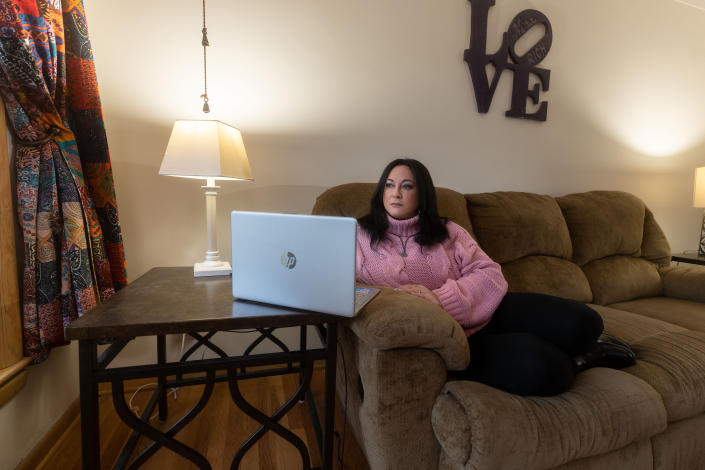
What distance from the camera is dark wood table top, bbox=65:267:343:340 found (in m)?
0.70

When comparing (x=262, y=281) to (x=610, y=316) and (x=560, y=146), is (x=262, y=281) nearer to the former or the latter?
(x=610, y=316)

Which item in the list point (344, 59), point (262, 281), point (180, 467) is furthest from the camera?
point (344, 59)

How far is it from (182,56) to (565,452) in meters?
1.85

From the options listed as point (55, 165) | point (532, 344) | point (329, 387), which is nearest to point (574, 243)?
point (532, 344)

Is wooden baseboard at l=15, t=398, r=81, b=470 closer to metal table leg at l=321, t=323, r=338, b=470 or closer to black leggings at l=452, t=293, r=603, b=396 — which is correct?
metal table leg at l=321, t=323, r=338, b=470

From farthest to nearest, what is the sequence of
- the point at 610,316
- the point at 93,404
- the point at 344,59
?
the point at 344,59, the point at 610,316, the point at 93,404

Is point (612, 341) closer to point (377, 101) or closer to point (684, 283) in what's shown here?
point (684, 283)

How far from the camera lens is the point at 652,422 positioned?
2.87 feet

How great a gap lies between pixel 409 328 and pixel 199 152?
2.79 ft

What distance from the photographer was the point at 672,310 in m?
1.56

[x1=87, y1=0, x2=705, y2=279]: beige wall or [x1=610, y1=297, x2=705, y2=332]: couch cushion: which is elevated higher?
[x1=87, y1=0, x2=705, y2=279]: beige wall

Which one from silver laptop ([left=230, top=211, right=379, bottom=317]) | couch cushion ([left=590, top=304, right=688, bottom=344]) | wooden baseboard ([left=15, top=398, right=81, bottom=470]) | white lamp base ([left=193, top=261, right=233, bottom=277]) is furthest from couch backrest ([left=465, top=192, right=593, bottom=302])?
wooden baseboard ([left=15, top=398, right=81, bottom=470])

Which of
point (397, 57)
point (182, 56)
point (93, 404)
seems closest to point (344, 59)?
point (397, 57)

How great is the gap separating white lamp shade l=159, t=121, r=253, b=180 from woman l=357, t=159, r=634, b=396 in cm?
53
